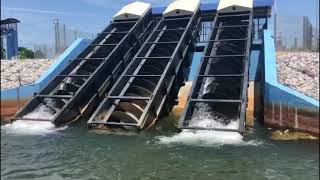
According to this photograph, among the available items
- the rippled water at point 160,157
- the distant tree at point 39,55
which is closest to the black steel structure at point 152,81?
the rippled water at point 160,157

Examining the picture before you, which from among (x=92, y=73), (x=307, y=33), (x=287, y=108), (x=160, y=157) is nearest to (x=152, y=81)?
(x=92, y=73)

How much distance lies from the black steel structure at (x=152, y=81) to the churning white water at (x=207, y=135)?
3.64 feet

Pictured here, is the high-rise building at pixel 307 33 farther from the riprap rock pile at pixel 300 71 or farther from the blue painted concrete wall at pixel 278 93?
the blue painted concrete wall at pixel 278 93

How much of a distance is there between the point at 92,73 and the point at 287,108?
6234mm

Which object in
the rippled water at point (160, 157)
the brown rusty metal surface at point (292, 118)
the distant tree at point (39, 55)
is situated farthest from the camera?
the distant tree at point (39, 55)

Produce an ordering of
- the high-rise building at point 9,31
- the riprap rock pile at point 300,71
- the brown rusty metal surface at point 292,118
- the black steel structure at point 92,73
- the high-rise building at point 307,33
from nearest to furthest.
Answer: the high-rise building at point 9,31 < the brown rusty metal surface at point 292,118 < the riprap rock pile at point 300,71 < the black steel structure at point 92,73 < the high-rise building at point 307,33

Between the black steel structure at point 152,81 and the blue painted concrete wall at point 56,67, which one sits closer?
the black steel structure at point 152,81

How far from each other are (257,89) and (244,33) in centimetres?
254

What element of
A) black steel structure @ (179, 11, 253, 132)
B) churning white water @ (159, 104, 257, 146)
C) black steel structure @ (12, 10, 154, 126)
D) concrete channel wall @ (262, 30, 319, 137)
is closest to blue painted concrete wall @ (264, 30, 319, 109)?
concrete channel wall @ (262, 30, 319, 137)

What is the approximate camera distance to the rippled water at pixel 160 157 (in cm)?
532

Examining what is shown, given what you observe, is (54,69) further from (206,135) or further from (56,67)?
(206,135)

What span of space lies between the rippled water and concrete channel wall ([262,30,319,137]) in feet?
1.71

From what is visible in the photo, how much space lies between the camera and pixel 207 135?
29.4ft

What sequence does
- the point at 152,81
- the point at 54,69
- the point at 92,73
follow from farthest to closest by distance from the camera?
the point at 54,69, the point at 92,73, the point at 152,81
